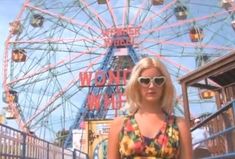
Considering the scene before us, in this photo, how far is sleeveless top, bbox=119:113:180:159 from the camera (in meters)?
2.06

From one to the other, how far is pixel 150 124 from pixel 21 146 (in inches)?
190

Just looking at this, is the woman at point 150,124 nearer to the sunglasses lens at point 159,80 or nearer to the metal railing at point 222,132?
the sunglasses lens at point 159,80

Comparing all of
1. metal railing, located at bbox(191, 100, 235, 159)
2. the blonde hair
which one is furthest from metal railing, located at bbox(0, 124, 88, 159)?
the blonde hair

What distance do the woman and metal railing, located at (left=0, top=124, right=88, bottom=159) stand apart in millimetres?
3629

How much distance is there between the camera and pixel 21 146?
22.0 feet

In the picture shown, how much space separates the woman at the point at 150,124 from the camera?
2.08m

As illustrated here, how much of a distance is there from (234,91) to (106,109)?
20.7m

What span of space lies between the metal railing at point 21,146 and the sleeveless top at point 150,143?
3.68 metres

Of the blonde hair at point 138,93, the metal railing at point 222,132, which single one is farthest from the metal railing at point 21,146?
the blonde hair at point 138,93

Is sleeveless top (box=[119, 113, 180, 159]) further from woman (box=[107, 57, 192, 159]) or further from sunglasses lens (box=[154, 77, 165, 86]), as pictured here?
sunglasses lens (box=[154, 77, 165, 86])

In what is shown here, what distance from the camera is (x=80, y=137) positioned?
26.3 m

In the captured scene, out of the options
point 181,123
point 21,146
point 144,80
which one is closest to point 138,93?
point 144,80

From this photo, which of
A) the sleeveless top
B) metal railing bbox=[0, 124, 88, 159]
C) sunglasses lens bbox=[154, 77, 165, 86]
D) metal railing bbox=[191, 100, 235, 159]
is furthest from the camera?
metal railing bbox=[0, 124, 88, 159]

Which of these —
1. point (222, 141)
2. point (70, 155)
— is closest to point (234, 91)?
point (222, 141)
